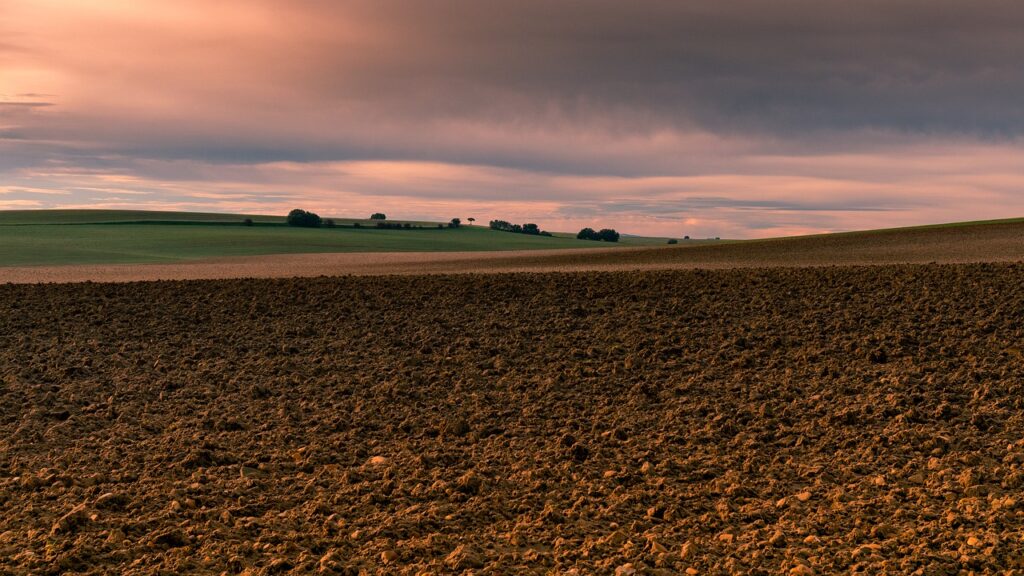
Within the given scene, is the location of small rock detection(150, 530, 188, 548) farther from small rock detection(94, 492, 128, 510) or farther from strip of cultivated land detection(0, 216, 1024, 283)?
strip of cultivated land detection(0, 216, 1024, 283)

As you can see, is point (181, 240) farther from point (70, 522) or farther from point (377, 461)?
point (70, 522)

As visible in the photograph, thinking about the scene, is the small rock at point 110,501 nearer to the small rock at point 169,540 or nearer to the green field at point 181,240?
the small rock at point 169,540

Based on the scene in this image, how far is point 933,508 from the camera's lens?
7.53 m

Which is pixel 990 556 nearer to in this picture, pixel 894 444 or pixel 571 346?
pixel 894 444

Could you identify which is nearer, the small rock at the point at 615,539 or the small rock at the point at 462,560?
the small rock at the point at 462,560

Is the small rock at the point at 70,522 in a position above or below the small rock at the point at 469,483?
below

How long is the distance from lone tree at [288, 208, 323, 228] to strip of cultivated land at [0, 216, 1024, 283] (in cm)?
3867

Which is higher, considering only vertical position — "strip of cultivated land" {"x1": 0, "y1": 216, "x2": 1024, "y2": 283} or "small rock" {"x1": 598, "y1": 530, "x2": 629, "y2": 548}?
"strip of cultivated land" {"x1": 0, "y1": 216, "x2": 1024, "y2": 283}

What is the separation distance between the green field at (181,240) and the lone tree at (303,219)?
1436 millimetres

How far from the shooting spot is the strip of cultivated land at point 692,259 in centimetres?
2970

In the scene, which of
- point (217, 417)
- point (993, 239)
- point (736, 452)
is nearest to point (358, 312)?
point (217, 417)

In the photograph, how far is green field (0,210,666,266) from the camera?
155ft

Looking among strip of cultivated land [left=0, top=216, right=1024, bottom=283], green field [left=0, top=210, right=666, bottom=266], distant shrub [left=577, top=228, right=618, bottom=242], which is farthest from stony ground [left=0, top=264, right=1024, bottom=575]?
distant shrub [left=577, top=228, right=618, bottom=242]

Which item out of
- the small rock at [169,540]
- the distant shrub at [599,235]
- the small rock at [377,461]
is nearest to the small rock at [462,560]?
the small rock at [169,540]
